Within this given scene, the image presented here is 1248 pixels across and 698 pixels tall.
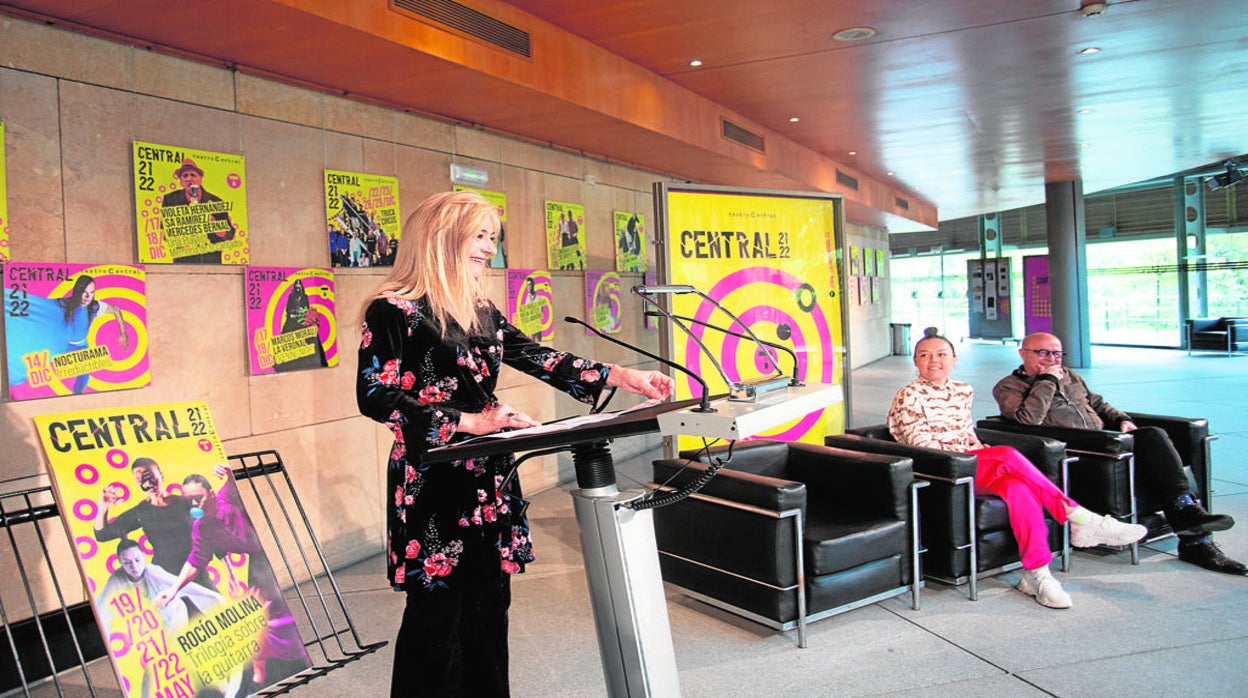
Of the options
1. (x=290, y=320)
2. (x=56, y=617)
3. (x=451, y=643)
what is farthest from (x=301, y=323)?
(x=451, y=643)

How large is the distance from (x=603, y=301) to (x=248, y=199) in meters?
3.60

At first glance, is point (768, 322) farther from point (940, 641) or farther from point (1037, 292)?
point (1037, 292)

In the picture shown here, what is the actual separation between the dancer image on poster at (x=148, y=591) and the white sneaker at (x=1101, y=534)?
3398mm

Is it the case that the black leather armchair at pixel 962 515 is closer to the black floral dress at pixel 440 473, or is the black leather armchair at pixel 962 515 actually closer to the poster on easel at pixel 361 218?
the black floral dress at pixel 440 473

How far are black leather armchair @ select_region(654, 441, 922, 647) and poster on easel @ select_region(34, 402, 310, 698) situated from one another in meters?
1.55

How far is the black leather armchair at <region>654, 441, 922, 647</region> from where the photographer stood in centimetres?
325

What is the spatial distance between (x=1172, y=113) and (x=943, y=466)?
7116 millimetres

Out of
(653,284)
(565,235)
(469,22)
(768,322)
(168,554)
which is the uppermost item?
(469,22)

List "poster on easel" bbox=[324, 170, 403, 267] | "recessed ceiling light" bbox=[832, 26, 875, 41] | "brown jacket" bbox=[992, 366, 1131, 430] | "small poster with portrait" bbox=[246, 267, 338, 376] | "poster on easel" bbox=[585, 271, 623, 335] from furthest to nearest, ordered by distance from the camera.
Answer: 1. "poster on easel" bbox=[585, 271, 623, 335]
2. "recessed ceiling light" bbox=[832, 26, 875, 41]
3. "poster on easel" bbox=[324, 170, 403, 267]
4. "brown jacket" bbox=[992, 366, 1131, 430]
5. "small poster with portrait" bbox=[246, 267, 338, 376]

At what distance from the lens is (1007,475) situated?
3.86 m

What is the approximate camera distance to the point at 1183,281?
17.0 meters

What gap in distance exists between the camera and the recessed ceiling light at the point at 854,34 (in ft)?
17.7

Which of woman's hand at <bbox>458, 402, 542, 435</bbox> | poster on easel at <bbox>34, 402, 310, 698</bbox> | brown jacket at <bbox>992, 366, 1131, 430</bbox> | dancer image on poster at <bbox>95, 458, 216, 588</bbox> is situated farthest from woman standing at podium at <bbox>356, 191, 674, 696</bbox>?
brown jacket at <bbox>992, 366, 1131, 430</bbox>

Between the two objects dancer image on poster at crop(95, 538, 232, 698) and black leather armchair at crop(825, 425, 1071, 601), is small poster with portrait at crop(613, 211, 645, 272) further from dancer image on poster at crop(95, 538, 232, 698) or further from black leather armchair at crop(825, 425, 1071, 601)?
dancer image on poster at crop(95, 538, 232, 698)
